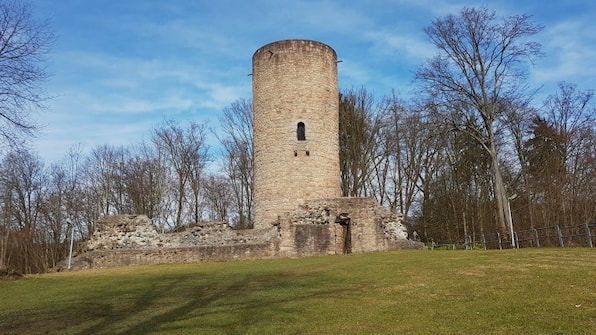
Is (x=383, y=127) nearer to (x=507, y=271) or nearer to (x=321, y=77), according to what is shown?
(x=321, y=77)

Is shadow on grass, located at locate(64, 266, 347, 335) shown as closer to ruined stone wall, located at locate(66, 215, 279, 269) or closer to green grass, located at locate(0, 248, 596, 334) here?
green grass, located at locate(0, 248, 596, 334)

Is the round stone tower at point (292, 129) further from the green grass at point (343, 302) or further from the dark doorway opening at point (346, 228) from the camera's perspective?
the green grass at point (343, 302)

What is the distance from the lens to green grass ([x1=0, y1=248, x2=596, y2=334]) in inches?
247

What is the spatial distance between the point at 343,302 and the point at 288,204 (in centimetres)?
1458

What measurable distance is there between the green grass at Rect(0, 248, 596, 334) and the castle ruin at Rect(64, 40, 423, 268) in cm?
797

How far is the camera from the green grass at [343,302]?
6266mm

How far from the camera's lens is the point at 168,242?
70.7 feet

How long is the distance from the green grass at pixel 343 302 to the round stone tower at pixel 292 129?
35.3ft

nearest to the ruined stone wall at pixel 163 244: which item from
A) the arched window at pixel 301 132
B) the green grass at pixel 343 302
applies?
the arched window at pixel 301 132

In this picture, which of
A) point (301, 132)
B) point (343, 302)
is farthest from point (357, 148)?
point (343, 302)

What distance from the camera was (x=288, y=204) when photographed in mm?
22516

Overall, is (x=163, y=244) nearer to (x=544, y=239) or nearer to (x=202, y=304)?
(x=202, y=304)

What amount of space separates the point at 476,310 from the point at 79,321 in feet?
18.7

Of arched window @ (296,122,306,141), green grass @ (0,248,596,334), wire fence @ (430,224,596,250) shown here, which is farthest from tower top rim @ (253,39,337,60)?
green grass @ (0,248,596,334)
